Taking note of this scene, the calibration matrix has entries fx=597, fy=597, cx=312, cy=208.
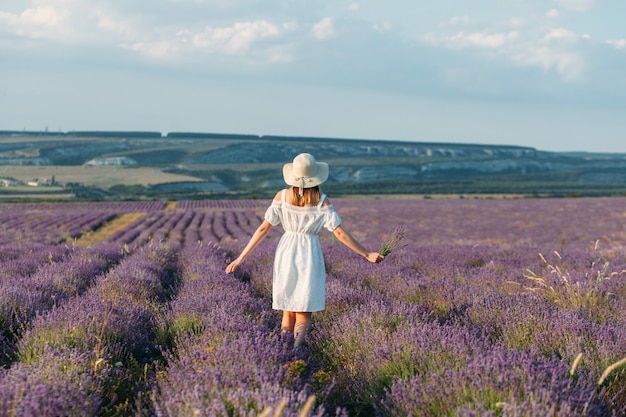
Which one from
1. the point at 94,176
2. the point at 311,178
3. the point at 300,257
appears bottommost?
the point at 94,176

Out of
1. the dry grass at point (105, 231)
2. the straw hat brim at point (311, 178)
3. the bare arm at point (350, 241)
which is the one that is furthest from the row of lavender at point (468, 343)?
the dry grass at point (105, 231)

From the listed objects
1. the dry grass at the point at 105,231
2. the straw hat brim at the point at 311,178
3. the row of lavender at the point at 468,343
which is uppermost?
the straw hat brim at the point at 311,178

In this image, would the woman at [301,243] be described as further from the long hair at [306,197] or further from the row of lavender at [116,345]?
the row of lavender at [116,345]

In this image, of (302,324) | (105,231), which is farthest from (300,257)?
(105,231)

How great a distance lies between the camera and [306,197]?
4.56 m

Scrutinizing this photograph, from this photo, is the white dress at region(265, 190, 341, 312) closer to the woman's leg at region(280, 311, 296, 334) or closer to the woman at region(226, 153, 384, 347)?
the woman at region(226, 153, 384, 347)

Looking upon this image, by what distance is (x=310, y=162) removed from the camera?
4406 mm

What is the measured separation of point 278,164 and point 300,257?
483 feet

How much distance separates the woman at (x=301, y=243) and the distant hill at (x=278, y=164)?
85843 millimetres

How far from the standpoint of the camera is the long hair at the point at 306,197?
15.0ft

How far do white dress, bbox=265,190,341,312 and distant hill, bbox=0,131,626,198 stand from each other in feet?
282

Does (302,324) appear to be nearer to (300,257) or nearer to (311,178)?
(300,257)

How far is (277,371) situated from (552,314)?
2.34 meters

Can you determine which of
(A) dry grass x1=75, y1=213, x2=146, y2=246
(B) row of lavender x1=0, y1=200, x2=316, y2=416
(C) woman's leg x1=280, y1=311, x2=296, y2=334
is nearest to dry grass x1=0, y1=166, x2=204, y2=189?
(A) dry grass x1=75, y1=213, x2=146, y2=246
